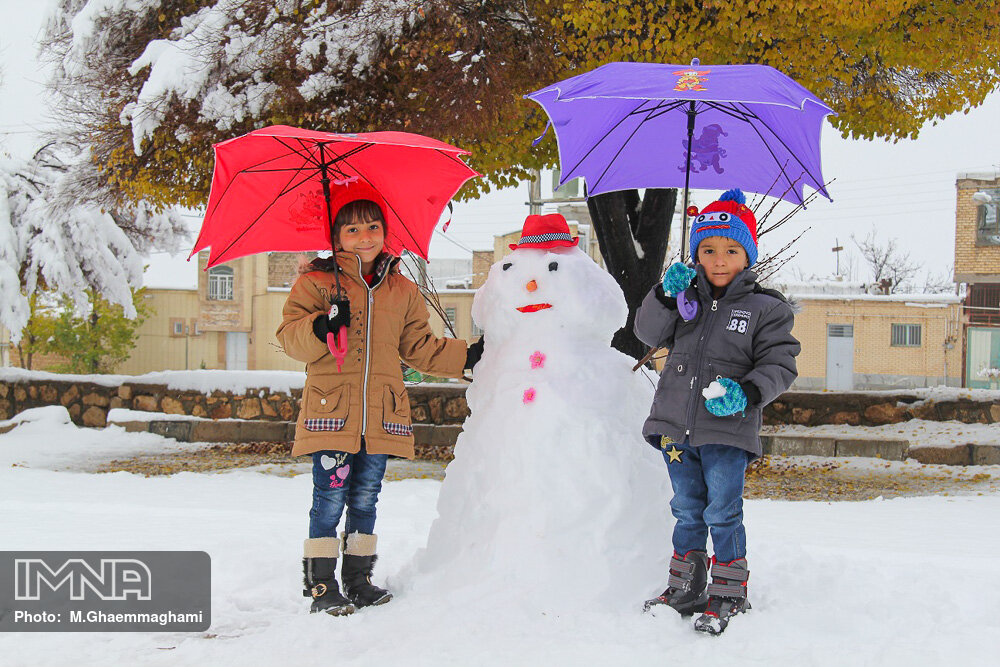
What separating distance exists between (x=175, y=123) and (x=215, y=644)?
5.51m

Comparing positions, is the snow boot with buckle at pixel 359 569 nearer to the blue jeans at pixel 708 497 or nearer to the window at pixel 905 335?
the blue jeans at pixel 708 497

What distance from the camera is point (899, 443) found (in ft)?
32.7

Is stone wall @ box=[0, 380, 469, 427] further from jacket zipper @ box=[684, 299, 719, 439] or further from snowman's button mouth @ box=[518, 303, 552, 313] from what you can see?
jacket zipper @ box=[684, 299, 719, 439]

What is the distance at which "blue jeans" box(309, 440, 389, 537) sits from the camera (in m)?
3.59

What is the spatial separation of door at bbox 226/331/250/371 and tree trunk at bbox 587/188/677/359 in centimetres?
2487

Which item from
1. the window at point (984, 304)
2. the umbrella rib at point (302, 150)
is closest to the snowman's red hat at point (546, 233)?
the umbrella rib at point (302, 150)

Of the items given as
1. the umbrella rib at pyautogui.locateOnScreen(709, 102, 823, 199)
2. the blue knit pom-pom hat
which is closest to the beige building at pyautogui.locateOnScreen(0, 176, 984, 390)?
the umbrella rib at pyautogui.locateOnScreen(709, 102, 823, 199)

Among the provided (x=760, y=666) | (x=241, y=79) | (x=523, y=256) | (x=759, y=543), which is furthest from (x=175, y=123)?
(x=760, y=666)

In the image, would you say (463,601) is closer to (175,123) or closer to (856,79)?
(175,123)

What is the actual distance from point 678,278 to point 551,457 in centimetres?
93

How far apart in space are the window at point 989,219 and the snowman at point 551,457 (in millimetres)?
22422

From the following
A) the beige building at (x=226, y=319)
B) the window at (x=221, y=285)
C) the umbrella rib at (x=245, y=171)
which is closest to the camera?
the umbrella rib at (x=245, y=171)

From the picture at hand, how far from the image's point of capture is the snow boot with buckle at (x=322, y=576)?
3.51 meters

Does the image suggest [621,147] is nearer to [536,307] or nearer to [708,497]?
[536,307]
